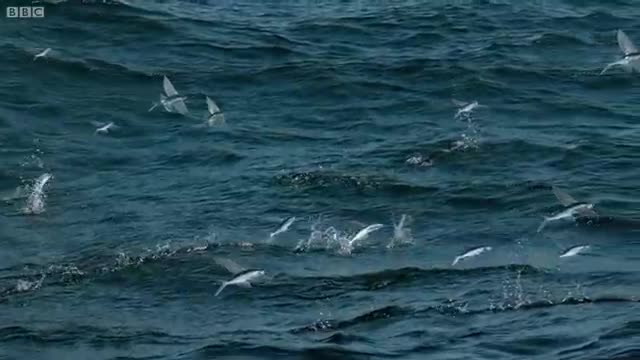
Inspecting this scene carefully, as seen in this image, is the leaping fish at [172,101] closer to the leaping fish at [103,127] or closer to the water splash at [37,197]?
the leaping fish at [103,127]

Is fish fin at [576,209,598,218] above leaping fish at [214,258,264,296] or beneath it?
above

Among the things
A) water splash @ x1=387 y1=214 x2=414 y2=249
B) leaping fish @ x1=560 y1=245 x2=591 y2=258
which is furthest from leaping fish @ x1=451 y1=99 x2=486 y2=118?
leaping fish @ x1=560 y1=245 x2=591 y2=258

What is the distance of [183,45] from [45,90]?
2813mm

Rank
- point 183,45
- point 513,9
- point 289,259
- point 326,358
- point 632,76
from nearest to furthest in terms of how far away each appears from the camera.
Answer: point 326,358 < point 289,259 < point 632,76 < point 183,45 < point 513,9

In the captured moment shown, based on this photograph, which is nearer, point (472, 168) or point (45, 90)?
point (472, 168)

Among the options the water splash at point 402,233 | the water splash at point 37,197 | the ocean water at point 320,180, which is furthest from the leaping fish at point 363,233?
the water splash at point 37,197

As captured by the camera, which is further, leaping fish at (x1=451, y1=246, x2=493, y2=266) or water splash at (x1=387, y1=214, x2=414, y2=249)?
water splash at (x1=387, y1=214, x2=414, y2=249)

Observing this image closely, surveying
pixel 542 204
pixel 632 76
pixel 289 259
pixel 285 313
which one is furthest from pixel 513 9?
pixel 285 313

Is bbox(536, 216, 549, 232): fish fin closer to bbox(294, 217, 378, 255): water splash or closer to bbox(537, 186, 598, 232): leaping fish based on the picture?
bbox(537, 186, 598, 232): leaping fish

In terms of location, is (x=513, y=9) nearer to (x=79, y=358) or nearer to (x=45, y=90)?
(x=45, y=90)

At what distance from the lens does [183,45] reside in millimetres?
26094

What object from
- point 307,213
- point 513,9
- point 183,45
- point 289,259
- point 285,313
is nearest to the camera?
point 285,313

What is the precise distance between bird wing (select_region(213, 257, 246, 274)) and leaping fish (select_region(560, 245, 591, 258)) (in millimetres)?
3216

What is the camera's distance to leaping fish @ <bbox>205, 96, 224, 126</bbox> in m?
22.0
